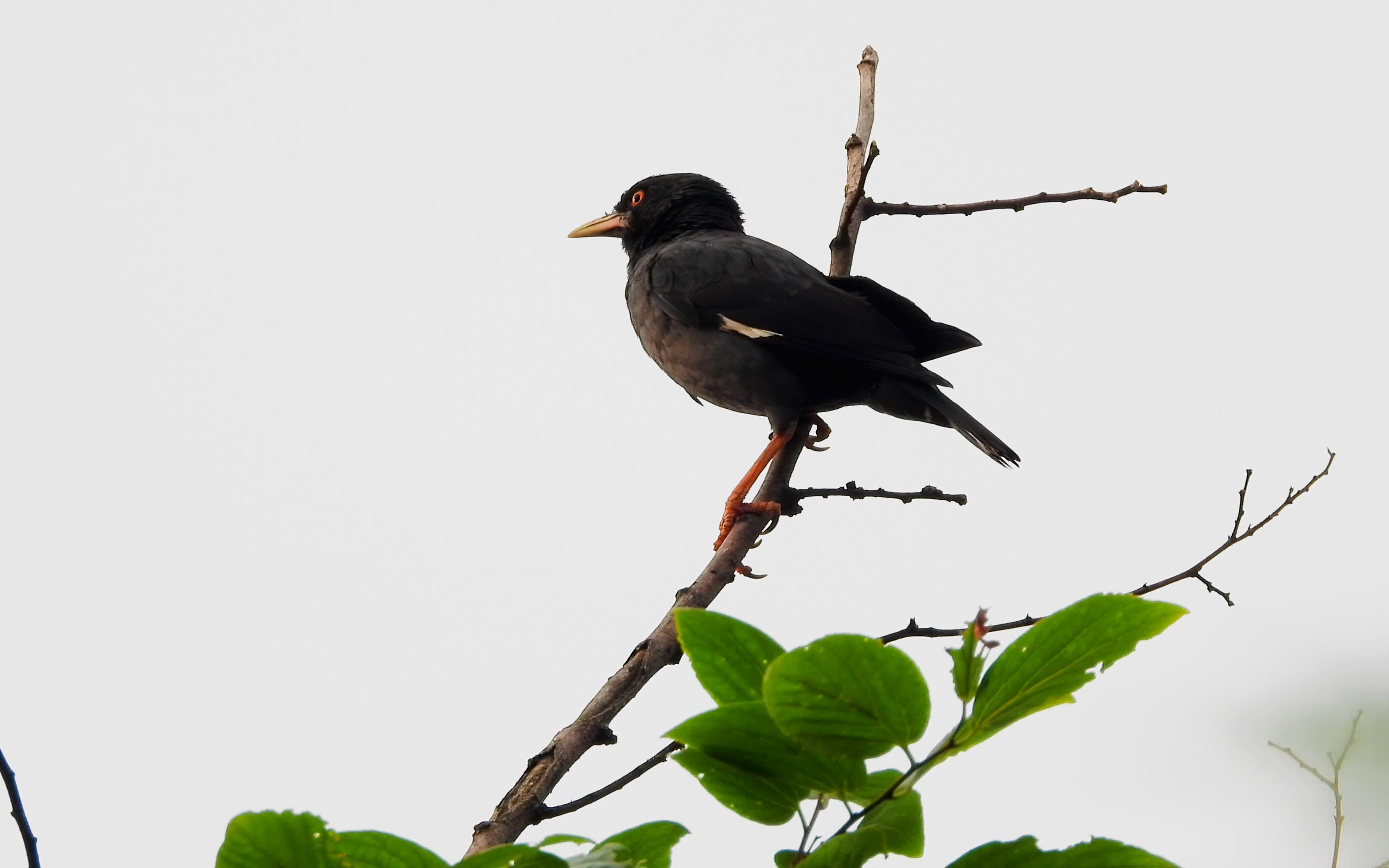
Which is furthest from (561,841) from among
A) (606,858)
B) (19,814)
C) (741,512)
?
(741,512)

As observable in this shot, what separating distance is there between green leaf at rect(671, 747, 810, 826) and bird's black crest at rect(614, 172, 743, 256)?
5.11m

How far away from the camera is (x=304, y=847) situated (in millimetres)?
1082

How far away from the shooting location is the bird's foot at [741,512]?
3.83 meters

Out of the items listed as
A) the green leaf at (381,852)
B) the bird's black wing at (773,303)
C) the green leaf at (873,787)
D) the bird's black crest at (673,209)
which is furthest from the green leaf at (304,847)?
the bird's black crest at (673,209)

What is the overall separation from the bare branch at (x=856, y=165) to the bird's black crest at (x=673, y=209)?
1631mm

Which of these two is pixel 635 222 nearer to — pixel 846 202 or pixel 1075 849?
pixel 846 202

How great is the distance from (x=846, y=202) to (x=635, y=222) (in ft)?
7.37

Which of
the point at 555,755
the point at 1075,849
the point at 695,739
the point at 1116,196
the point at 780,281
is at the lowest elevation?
the point at 1075,849

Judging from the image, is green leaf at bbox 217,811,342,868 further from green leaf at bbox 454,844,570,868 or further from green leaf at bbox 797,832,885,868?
green leaf at bbox 797,832,885,868

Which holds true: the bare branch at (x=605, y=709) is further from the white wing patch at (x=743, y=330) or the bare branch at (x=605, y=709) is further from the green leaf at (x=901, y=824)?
the white wing patch at (x=743, y=330)

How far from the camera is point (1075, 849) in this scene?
1021 millimetres

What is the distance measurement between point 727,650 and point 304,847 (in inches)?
15.8

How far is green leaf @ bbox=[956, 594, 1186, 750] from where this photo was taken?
1.03m

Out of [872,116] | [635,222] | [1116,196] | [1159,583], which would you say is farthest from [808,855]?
[635,222]
